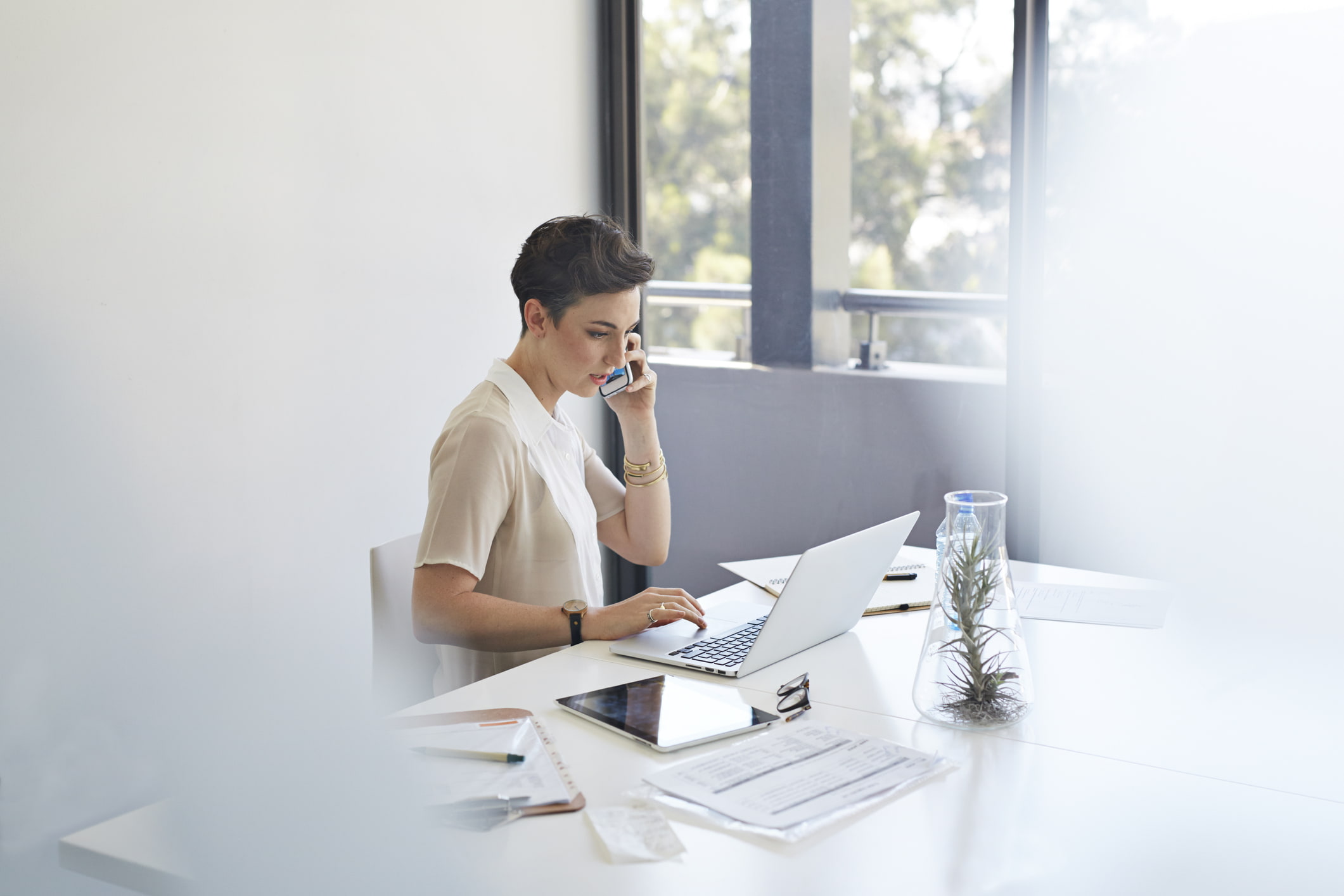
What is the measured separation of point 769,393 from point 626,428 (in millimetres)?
993

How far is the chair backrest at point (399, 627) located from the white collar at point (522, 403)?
0.78 feet

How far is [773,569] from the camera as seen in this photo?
1.81 metres

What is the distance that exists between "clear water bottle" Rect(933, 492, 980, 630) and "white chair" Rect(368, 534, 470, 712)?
0.75 metres

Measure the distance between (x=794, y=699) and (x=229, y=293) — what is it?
4.41 feet

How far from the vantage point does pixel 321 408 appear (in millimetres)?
2129

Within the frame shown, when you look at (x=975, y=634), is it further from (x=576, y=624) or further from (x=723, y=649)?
(x=576, y=624)

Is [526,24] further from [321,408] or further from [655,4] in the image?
[321,408]

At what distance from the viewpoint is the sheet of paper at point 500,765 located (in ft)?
2.99

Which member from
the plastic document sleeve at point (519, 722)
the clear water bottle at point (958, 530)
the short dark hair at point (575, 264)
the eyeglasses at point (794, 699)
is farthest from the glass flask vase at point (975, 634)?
the short dark hair at point (575, 264)

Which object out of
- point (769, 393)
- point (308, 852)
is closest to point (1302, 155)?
point (769, 393)

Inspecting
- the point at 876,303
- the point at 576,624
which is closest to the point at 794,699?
the point at 576,624

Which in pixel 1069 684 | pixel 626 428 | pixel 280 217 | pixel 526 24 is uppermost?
pixel 526 24

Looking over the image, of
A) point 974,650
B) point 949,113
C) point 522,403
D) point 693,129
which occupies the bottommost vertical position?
point 974,650

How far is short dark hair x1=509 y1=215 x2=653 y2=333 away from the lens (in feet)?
5.27
